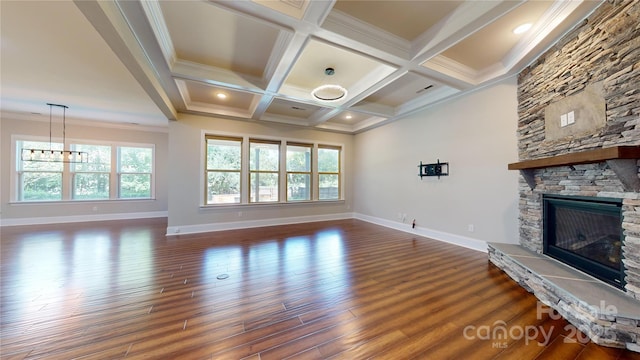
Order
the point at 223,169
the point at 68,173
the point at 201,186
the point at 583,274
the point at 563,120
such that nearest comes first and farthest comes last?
the point at 583,274 < the point at 563,120 < the point at 201,186 < the point at 223,169 < the point at 68,173

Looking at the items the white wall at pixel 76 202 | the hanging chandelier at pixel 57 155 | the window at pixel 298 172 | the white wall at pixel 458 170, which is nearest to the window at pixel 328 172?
the window at pixel 298 172

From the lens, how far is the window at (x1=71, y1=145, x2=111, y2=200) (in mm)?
6492

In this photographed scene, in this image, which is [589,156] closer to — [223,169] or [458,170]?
[458,170]

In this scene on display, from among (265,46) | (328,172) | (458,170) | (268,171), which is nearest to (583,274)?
(458,170)

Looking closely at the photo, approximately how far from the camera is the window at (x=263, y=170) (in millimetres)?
5980

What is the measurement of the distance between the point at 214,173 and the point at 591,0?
649 centimetres

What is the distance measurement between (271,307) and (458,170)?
4.01 metres

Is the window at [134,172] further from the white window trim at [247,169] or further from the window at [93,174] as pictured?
the white window trim at [247,169]

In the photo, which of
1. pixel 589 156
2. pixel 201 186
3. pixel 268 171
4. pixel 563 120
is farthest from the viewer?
pixel 268 171

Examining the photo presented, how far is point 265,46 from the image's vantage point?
9.73ft

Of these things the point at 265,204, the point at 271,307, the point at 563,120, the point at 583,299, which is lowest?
the point at 271,307

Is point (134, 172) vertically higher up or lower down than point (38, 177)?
higher up

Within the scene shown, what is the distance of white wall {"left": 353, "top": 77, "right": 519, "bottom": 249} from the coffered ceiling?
40cm

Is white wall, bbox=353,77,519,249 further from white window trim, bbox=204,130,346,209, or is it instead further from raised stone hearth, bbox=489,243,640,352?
white window trim, bbox=204,130,346,209
